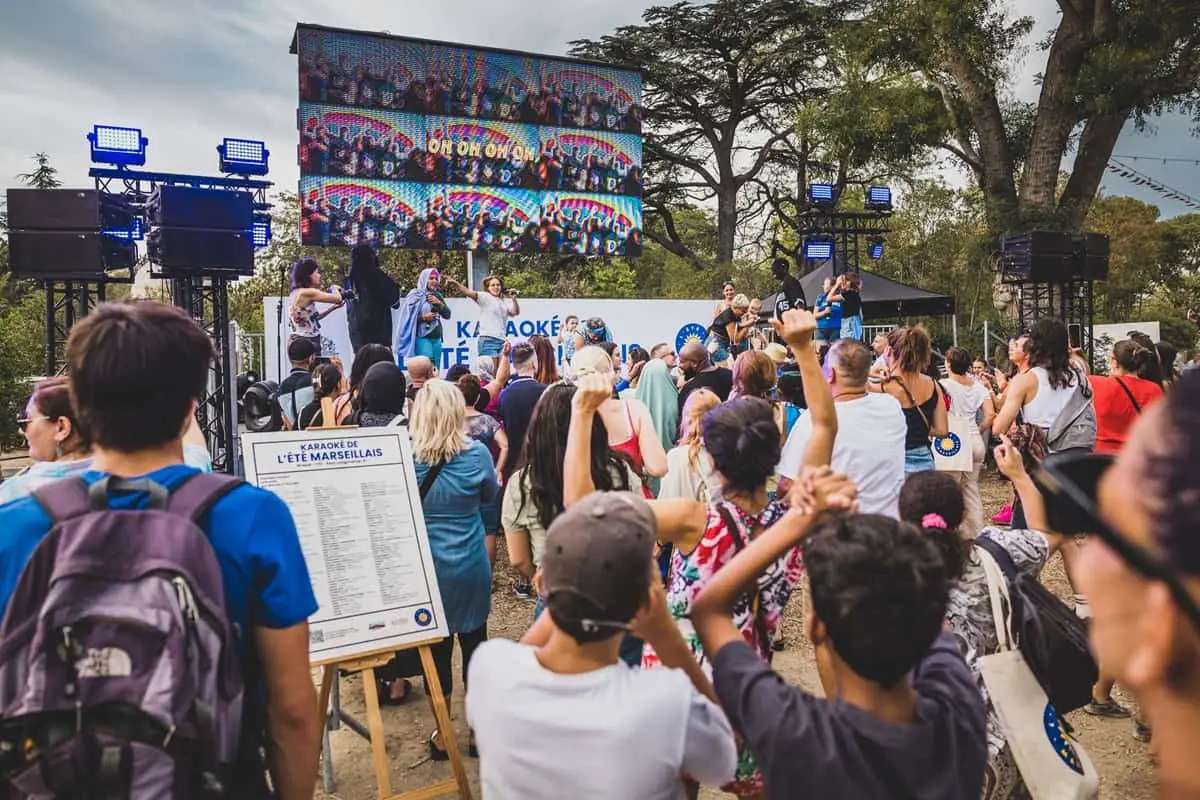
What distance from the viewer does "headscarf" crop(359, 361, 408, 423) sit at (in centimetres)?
379

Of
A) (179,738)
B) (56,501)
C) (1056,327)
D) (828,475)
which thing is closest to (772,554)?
(828,475)

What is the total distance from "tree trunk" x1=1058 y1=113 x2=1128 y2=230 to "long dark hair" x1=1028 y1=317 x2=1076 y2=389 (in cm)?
1465

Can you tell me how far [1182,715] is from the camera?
75 cm

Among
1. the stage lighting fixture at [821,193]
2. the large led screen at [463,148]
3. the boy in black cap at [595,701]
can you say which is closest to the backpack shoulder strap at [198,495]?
the boy in black cap at [595,701]

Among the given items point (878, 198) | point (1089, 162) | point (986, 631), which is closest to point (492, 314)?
point (986, 631)

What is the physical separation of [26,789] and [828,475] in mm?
1512

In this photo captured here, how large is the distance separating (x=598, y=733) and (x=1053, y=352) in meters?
3.98

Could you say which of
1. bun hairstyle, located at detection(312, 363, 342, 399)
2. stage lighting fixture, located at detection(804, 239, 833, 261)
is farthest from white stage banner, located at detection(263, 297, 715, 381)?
bun hairstyle, located at detection(312, 363, 342, 399)

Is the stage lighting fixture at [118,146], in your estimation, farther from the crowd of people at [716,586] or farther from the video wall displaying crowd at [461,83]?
the crowd of people at [716,586]

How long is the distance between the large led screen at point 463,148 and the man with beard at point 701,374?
9658 millimetres

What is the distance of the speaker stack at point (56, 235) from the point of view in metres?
8.83

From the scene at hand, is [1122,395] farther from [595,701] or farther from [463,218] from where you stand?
[463,218]

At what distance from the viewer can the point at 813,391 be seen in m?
2.30

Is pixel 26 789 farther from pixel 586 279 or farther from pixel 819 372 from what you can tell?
pixel 586 279
